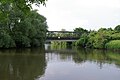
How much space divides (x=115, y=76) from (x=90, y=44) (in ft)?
190

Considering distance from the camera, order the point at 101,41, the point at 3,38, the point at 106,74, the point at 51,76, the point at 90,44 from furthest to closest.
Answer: the point at 90,44, the point at 101,41, the point at 3,38, the point at 106,74, the point at 51,76

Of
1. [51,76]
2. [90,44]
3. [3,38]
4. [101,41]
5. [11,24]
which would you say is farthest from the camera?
[90,44]

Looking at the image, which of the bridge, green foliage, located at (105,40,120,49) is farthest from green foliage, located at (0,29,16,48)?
the bridge

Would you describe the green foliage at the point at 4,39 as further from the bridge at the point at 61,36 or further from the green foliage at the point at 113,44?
the bridge at the point at 61,36

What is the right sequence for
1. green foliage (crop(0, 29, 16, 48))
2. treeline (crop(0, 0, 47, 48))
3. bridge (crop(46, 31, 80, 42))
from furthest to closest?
bridge (crop(46, 31, 80, 42)) < treeline (crop(0, 0, 47, 48)) < green foliage (crop(0, 29, 16, 48))

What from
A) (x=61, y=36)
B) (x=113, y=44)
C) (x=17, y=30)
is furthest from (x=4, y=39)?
(x=61, y=36)

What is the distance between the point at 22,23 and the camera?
62.6 m

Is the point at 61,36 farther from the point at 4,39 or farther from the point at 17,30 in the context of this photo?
the point at 4,39

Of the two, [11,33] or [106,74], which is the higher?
[11,33]

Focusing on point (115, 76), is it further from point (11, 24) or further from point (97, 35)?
point (97, 35)

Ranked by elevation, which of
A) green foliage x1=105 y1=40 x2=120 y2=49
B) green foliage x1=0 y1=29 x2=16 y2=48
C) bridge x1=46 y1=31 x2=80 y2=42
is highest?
bridge x1=46 y1=31 x2=80 y2=42

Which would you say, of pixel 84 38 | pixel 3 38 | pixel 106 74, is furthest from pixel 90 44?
pixel 106 74

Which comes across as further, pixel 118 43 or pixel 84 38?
pixel 84 38

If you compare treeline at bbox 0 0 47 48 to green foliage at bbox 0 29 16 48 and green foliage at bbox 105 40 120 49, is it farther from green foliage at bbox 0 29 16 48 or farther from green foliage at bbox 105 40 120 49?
green foliage at bbox 105 40 120 49
